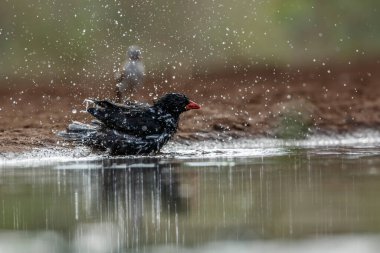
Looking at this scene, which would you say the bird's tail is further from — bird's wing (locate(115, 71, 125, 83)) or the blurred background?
the blurred background

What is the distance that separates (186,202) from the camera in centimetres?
772

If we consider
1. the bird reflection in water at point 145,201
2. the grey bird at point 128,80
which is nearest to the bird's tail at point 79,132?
the bird reflection in water at point 145,201

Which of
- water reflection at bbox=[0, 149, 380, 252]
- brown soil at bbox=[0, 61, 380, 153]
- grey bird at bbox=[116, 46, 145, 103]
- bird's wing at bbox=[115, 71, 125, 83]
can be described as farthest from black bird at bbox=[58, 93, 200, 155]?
bird's wing at bbox=[115, 71, 125, 83]

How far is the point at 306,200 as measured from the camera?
7.70m

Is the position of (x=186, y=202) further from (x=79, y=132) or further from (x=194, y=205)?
(x=79, y=132)

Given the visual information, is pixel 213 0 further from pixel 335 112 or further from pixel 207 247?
pixel 207 247

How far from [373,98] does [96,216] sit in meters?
10.9

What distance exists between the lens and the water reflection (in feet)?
20.9

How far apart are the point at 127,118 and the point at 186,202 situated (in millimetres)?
5256

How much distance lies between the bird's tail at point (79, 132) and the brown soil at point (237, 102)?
503mm

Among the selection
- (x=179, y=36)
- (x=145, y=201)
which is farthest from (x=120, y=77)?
(x=145, y=201)

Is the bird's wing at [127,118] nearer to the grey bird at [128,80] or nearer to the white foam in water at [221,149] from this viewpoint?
the white foam in water at [221,149]

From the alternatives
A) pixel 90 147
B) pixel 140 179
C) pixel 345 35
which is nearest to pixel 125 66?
pixel 90 147

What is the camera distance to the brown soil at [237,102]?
15.0m
